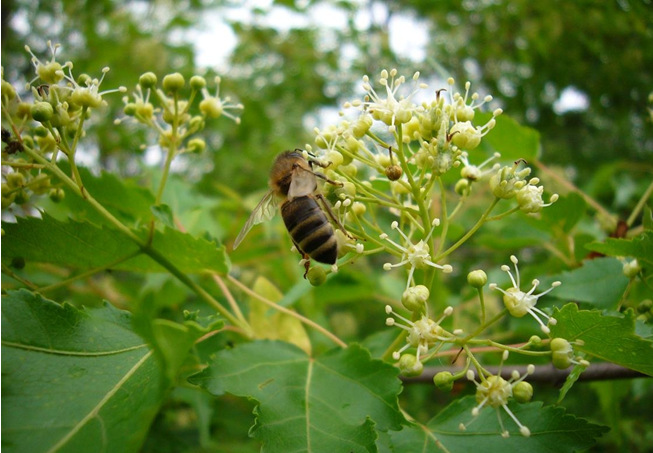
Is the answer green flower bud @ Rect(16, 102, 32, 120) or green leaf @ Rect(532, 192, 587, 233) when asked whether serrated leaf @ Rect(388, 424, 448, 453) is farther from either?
green flower bud @ Rect(16, 102, 32, 120)

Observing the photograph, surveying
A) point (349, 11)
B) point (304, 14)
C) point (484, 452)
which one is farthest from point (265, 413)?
point (349, 11)

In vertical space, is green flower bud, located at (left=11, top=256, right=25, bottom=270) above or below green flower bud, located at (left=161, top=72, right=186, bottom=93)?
below

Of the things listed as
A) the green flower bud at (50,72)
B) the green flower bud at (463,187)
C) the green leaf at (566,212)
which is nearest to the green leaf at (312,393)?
the green flower bud at (463,187)

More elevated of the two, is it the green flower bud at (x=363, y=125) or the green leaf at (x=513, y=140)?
the green flower bud at (x=363, y=125)

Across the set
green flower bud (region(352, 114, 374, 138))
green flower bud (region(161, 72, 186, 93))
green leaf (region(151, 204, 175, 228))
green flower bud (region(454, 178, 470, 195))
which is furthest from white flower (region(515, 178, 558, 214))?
green flower bud (region(161, 72, 186, 93))

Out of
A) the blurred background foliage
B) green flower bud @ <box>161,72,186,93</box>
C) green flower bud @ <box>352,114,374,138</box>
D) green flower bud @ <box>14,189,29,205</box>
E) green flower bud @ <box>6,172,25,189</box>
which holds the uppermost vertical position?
green flower bud @ <box>161,72,186,93</box>

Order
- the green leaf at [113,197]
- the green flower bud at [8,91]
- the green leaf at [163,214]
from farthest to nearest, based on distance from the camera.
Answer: the green leaf at [113,197] → the green leaf at [163,214] → the green flower bud at [8,91]

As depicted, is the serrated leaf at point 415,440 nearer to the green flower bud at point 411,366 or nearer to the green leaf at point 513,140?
the green flower bud at point 411,366

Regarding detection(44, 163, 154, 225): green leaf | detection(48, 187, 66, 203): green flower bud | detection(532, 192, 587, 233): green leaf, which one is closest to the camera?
detection(48, 187, 66, 203): green flower bud
